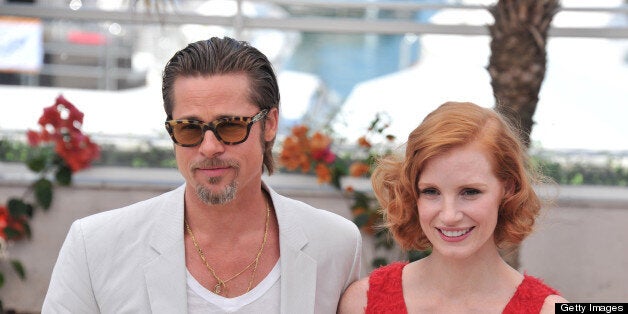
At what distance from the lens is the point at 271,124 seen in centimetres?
307

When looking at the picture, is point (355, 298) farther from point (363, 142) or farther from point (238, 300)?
point (363, 142)

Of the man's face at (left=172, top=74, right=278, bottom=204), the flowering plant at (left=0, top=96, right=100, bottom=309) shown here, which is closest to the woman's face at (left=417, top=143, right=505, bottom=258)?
the man's face at (left=172, top=74, right=278, bottom=204)

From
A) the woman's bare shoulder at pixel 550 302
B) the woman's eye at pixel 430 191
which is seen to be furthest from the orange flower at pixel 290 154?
the woman's bare shoulder at pixel 550 302

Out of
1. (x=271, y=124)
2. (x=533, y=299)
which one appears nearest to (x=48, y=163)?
(x=271, y=124)

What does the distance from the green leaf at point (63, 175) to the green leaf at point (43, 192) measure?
0.07m

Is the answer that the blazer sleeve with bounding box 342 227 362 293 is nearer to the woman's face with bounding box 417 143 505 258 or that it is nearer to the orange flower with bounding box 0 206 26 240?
the woman's face with bounding box 417 143 505 258

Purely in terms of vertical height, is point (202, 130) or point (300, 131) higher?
point (202, 130)

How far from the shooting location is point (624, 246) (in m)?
5.90

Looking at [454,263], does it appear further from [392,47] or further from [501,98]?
[392,47]

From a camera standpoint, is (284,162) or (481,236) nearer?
(481,236)

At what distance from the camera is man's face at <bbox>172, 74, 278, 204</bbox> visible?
2.79 meters

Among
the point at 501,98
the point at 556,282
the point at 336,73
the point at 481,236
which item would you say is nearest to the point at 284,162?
the point at 336,73

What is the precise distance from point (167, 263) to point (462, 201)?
921mm

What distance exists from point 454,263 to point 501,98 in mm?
2434
